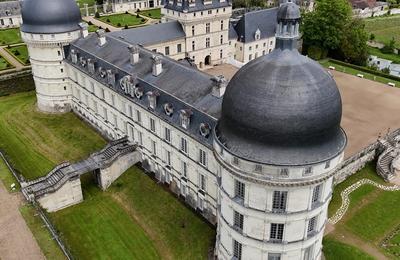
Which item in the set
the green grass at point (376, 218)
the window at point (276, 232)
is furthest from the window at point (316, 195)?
the green grass at point (376, 218)

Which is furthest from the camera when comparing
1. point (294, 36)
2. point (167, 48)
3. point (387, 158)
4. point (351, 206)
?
point (167, 48)

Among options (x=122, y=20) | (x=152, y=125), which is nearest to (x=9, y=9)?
(x=122, y=20)

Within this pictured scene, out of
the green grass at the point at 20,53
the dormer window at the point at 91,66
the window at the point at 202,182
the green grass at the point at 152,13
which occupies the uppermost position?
the dormer window at the point at 91,66

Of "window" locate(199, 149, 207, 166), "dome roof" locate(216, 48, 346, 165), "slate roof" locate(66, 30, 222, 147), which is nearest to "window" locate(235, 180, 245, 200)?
"dome roof" locate(216, 48, 346, 165)

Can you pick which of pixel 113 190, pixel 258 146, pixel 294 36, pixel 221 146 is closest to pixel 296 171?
pixel 258 146

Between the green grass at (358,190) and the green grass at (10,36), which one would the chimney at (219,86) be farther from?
the green grass at (10,36)

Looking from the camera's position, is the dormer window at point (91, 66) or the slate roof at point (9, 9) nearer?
the dormer window at point (91, 66)

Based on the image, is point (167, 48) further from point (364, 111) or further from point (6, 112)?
point (364, 111)
